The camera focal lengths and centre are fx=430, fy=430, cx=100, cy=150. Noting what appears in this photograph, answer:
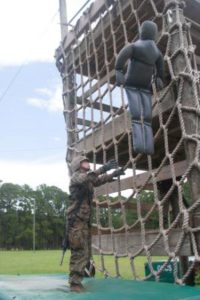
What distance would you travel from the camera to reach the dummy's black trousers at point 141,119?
3.61 meters

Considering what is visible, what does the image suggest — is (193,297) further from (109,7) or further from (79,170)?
(109,7)

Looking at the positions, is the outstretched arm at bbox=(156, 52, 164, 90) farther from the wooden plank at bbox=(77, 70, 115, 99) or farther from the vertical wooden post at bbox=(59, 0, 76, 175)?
the vertical wooden post at bbox=(59, 0, 76, 175)

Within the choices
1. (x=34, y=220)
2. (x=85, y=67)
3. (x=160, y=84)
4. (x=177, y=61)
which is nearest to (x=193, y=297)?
(x=160, y=84)

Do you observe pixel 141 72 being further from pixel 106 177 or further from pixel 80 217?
pixel 80 217

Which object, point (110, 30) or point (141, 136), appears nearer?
point (141, 136)

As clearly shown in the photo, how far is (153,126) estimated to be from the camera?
211 inches

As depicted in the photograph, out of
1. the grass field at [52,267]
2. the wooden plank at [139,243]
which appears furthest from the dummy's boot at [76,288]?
the grass field at [52,267]

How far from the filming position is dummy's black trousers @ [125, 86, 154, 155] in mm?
3613

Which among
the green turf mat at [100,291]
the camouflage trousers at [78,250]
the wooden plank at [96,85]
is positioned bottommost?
the green turf mat at [100,291]

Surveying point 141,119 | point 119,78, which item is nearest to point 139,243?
point 141,119

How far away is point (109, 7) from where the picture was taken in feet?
19.0

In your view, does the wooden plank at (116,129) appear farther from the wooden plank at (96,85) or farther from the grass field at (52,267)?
the grass field at (52,267)

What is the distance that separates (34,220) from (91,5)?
204 feet

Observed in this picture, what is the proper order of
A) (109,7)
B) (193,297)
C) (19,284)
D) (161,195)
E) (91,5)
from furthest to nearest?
(161,195)
(91,5)
(109,7)
(19,284)
(193,297)
